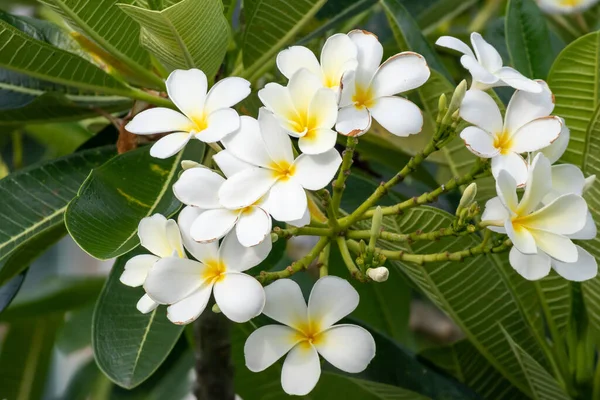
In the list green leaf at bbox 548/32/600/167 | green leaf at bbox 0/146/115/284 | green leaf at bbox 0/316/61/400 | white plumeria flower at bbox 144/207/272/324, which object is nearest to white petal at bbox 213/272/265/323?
white plumeria flower at bbox 144/207/272/324

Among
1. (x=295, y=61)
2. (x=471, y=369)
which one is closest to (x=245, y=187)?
(x=295, y=61)

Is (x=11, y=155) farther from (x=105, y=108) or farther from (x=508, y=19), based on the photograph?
(x=508, y=19)

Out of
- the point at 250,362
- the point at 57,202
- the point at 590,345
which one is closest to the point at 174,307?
the point at 250,362

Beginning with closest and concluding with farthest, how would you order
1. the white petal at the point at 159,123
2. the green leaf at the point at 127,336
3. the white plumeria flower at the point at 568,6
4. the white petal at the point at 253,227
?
the white petal at the point at 253,227 → the white petal at the point at 159,123 → the green leaf at the point at 127,336 → the white plumeria flower at the point at 568,6

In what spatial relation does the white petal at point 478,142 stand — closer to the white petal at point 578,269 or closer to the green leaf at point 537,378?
the white petal at point 578,269

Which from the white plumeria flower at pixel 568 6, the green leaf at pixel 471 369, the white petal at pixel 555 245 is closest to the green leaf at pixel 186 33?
the white petal at pixel 555 245
